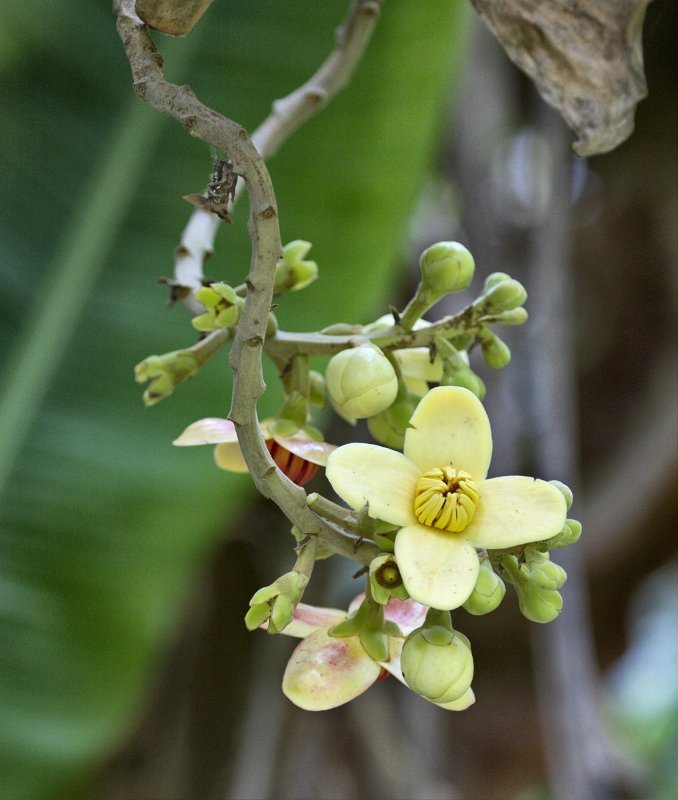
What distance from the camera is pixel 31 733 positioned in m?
0.89

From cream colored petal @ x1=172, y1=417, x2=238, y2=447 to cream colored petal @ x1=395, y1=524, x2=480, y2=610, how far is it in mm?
139

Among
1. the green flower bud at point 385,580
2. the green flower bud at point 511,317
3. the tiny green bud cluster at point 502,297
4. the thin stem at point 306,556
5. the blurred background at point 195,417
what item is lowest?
the blurred background at point 195,417

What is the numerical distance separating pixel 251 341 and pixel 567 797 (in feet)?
3.98

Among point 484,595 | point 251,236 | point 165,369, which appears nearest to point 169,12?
point 251,236

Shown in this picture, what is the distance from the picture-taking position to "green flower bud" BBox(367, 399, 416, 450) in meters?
0.57

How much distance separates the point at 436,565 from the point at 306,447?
15 centimetres

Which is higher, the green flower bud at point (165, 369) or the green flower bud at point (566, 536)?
the green flower bud at point (566, 536)

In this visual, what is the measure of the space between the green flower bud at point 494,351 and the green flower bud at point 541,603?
0.55ft

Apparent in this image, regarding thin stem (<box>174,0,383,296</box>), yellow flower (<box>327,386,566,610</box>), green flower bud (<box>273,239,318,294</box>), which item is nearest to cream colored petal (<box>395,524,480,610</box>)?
yellow flower (<box>327,386,566,610</box>)

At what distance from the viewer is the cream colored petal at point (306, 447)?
1.76 ft

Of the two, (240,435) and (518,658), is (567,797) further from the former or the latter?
(240,435)

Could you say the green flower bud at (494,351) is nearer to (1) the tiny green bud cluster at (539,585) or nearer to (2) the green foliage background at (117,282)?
(1) the tiny green bud cluster at (539,585)

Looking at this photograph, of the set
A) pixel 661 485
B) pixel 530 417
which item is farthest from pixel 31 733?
pixel 661 485

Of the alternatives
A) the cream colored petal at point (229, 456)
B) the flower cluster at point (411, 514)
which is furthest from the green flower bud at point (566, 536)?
the cream colored petal at point (229, 456)
